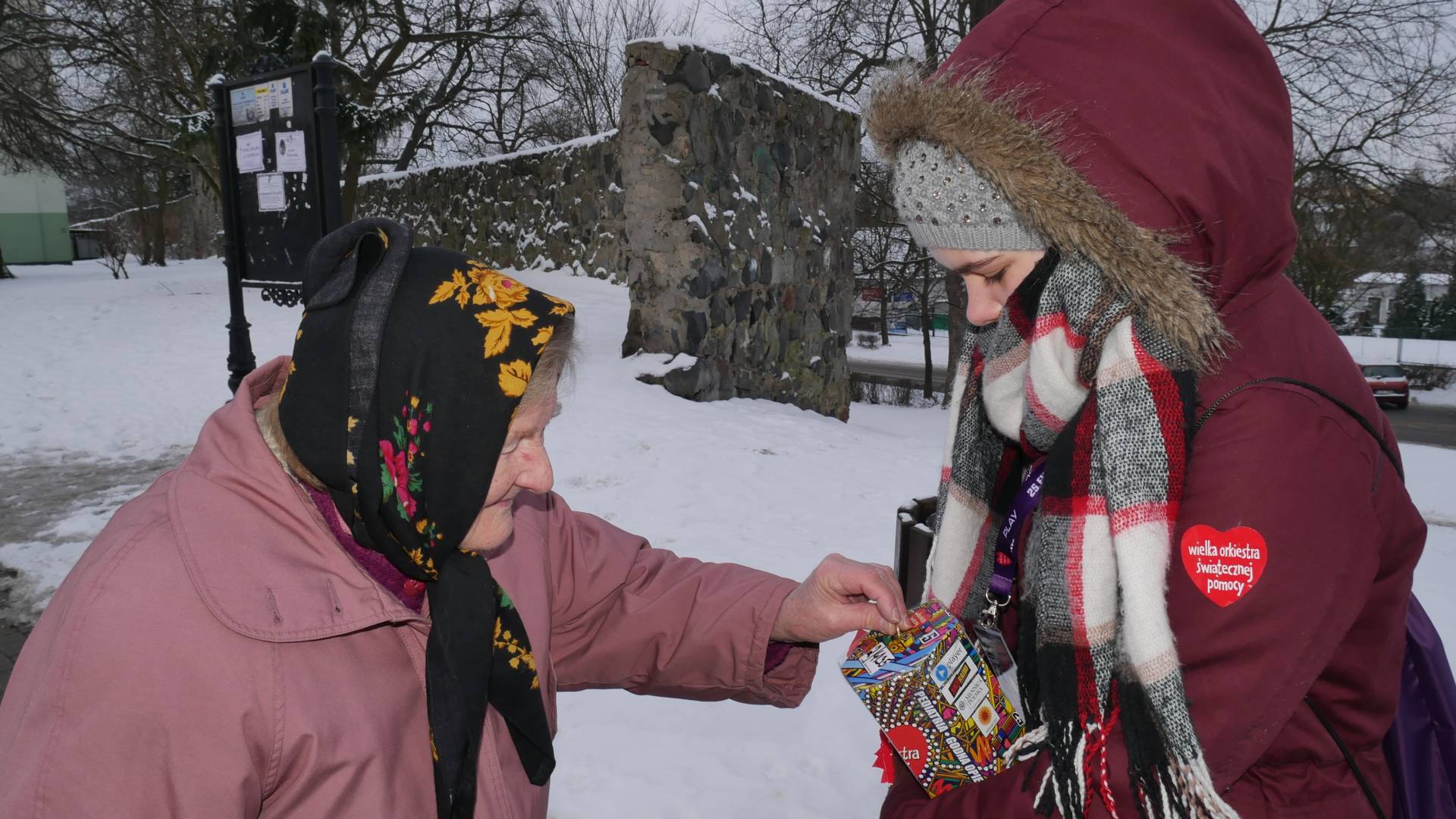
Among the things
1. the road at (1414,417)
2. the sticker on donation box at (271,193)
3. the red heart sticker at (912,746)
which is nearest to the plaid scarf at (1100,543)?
the red heart sticker at (912,746)

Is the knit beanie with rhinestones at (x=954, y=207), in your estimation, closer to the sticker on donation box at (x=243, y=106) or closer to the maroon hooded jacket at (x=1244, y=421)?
the maroon hooded jacket at (x=1244, y=421)

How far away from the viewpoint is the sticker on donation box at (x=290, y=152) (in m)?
4.44

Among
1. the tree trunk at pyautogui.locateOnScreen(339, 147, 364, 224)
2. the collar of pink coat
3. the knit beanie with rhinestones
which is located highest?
the tree trunk at pyautogui.locateOnScreen(339, 147, 364, 224)

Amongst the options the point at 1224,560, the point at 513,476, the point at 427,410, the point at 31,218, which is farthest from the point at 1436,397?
the point at 31,218

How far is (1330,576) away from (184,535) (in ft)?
4.49

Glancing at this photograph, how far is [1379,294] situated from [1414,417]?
58.2 ft

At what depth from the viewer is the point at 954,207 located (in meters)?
1.42

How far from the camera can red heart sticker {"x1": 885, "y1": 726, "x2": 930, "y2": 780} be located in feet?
4.56

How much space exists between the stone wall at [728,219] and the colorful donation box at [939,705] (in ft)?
18.0

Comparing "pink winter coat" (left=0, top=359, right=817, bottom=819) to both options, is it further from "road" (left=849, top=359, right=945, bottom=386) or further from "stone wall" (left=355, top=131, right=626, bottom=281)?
"road" (left=849, top=359, right=945, bottom=386)

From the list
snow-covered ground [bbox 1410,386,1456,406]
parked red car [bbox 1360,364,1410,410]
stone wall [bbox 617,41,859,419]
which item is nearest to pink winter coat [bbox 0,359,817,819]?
stone wall [bbox 617,41,859,419]

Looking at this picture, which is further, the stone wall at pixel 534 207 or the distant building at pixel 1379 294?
the distant building at pixel 1379 294

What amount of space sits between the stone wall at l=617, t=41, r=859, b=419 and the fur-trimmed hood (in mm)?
5616

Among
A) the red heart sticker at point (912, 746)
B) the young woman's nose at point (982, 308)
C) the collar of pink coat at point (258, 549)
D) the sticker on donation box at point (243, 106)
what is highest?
the sticker on donation box at point (243, 106)
